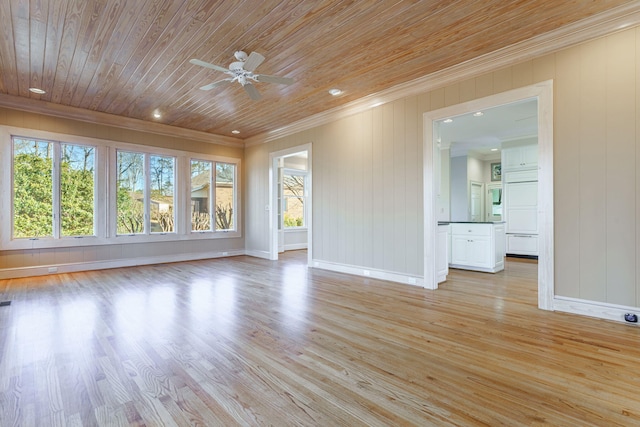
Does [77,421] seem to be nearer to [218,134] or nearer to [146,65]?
[146,65]

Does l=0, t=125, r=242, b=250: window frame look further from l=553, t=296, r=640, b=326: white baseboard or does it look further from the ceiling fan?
l=553, t=296, r=640, b=326: white baseboard

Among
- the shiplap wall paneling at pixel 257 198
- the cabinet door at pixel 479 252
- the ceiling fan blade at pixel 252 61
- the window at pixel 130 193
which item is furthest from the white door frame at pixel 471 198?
the window at pixel 130 193

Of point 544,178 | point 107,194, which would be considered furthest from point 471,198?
point 107,194

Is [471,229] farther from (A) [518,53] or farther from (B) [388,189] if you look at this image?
(A) [518,53]

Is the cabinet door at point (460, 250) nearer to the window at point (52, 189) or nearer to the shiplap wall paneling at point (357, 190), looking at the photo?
the shiplap wall paneling at point (357, 190)

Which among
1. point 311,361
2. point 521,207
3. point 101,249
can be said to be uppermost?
point 521,207

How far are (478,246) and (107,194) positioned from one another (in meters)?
7.15

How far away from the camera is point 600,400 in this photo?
174 cm

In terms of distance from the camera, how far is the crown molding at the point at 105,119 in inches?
200

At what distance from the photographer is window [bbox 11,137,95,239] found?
17.1 ft

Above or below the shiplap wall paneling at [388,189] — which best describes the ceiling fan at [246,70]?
above

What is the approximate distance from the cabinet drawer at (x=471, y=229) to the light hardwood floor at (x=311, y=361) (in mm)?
1709

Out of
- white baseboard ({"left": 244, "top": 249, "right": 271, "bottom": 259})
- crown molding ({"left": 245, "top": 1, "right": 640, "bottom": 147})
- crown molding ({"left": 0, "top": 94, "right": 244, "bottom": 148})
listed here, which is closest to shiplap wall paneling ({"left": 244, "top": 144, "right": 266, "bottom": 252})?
white baseboard ({"left": 244, "top": 249, "right": 271, "bottom": 259})

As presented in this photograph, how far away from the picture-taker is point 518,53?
136 inches
